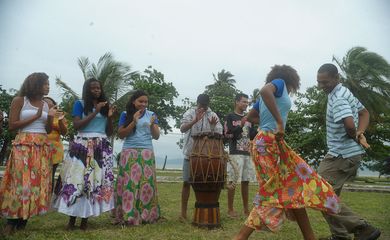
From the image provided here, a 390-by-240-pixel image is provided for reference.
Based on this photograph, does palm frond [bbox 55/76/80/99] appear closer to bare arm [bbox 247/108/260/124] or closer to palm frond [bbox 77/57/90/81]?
palm frond [bbox 77/57/90/81]

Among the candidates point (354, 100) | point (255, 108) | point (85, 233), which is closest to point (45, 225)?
point (85, 233)

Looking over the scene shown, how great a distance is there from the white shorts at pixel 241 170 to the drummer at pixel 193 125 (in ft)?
1.97

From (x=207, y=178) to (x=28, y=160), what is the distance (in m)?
2.15

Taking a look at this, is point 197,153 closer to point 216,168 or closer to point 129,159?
point 216,168

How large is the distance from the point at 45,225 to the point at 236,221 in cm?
256

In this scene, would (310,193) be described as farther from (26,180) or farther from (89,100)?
(26,180)

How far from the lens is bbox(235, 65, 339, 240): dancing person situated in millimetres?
3605

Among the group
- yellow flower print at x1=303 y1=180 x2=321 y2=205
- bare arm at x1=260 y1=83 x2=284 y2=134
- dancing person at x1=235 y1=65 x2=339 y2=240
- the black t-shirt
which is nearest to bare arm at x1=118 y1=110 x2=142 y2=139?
the black t-shirt

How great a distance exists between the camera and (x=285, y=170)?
12.1ft

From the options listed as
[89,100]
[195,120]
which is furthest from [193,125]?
[89,100]

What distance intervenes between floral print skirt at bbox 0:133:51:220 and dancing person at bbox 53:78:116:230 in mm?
261

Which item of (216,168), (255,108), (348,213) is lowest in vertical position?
(348,213)

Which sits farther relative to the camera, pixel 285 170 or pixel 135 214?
pixel 135 214

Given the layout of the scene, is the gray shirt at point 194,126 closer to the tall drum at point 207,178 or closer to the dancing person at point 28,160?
the tall drum at point 207,178
